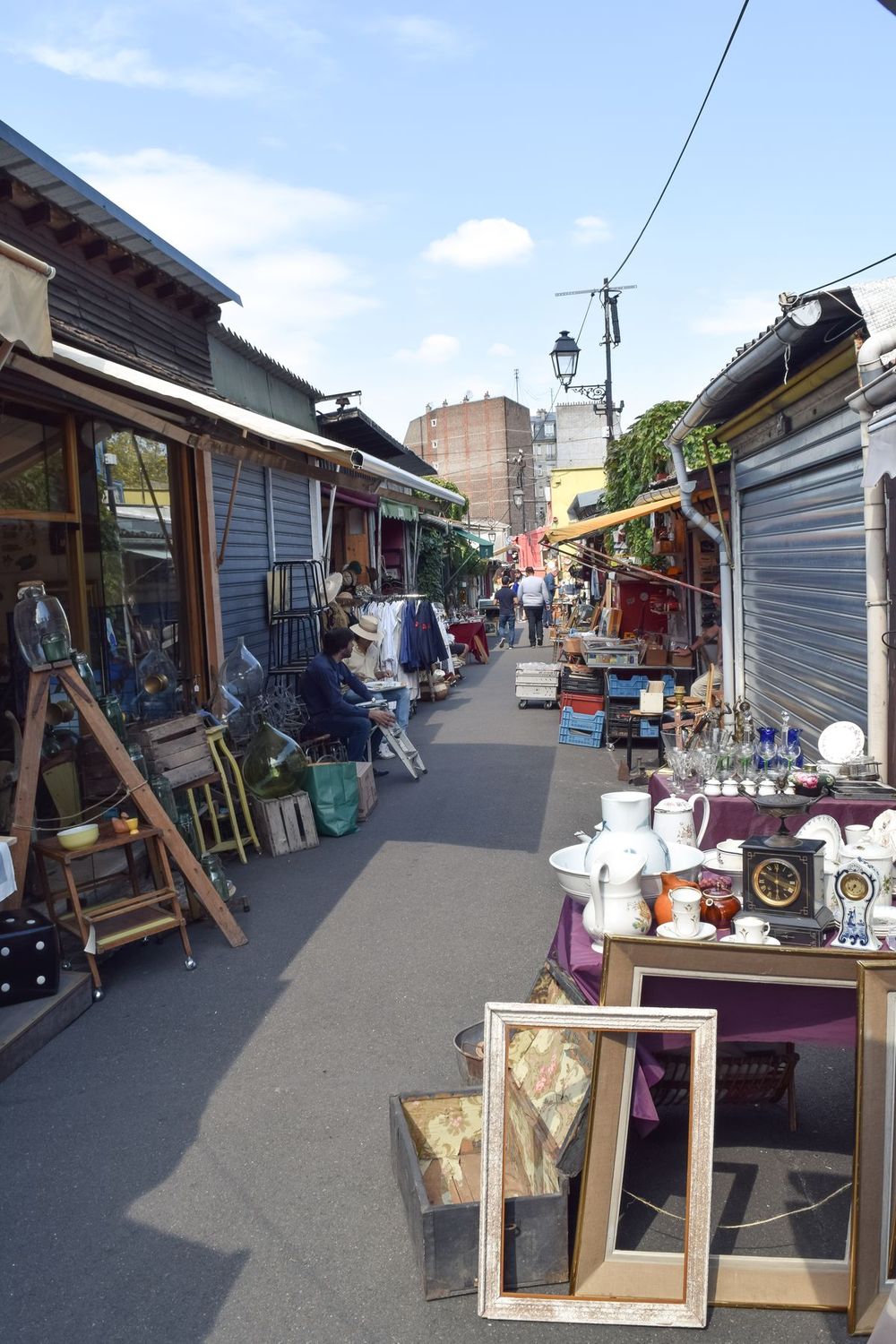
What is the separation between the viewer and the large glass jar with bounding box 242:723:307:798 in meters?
7.57

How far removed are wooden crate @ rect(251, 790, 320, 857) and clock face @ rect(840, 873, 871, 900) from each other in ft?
16.6

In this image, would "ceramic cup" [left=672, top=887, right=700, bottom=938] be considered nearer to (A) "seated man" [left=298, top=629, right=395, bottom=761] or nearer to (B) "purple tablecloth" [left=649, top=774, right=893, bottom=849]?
(B) "purple tablecloth" [left=649, top=774, right=893, bottom=849]

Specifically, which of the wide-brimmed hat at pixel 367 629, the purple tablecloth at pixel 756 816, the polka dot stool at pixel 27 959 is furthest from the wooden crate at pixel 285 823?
the wide-brimmed hat at pixel 367 629

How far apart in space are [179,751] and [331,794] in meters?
1.75

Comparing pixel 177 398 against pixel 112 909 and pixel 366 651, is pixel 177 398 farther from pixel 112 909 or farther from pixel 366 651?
pixel 366 651

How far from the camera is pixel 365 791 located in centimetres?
852

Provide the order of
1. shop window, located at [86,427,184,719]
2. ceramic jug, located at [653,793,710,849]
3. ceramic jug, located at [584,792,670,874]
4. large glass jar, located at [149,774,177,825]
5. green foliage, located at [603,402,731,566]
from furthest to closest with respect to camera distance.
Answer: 1. green foliage, located at [603,402,731,566]
2. shop window, located at [86,427,184,719]
3. large glass jar, located at [149,774,177,825]
4. ceramic jug, located at [653,793,710,849]
5. ceramic jug, located at [584,792,670,874]

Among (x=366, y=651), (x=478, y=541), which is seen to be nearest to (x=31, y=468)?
(x=366, y=651)

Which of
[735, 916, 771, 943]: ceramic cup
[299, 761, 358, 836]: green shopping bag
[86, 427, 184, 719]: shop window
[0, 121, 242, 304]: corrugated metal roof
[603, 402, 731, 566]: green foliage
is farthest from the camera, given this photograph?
[603, 402, 731, 566]: green foliage

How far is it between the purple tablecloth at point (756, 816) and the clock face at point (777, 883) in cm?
130

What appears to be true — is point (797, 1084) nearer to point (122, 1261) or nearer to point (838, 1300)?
point (838, 1300)

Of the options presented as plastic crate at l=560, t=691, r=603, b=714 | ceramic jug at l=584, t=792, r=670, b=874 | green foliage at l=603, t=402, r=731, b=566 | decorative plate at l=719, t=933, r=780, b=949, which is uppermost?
green foliage at l=603, t=402, r=731, b=566

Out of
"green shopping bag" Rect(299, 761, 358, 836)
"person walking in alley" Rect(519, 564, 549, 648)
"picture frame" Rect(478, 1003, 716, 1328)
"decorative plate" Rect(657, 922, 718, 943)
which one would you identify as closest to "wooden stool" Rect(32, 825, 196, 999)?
"green shopping bag" Rect(299, 761, 358, 836)

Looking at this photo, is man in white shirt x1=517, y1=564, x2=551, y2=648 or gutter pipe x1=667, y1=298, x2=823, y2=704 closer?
gutter pipe x1=667, y1=298, x2=823, y2=704
